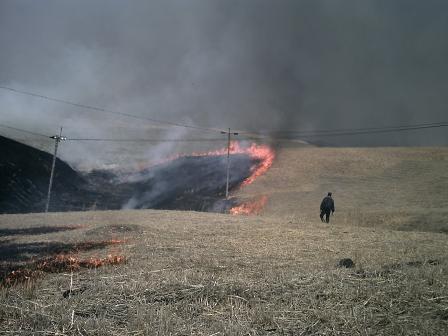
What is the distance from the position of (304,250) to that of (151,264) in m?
6.48

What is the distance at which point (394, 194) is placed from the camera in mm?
45125

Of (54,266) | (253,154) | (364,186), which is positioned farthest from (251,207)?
(54,266)

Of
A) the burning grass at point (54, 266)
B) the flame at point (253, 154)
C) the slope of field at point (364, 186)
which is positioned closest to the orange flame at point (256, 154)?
the flame at point (253, 154)

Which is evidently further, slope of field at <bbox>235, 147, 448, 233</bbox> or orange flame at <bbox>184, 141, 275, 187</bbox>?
orange flame at <bbox>184, 141, 275, 187</bbox>

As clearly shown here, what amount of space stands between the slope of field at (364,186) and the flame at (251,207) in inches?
38.2

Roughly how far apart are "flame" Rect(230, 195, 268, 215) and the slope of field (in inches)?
38.2

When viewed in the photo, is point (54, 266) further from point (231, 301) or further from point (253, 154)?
point (253, 154)

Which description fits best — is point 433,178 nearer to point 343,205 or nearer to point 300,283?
point 343,205

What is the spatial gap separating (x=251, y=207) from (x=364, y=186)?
15.1 m

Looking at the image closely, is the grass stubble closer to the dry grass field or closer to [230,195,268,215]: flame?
the dry grass field


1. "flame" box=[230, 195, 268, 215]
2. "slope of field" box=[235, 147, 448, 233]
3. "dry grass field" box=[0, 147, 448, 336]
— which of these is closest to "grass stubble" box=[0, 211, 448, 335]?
"dry grass field" box=[0, 147, 448, 336]

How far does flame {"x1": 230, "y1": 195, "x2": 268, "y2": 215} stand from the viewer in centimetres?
4613

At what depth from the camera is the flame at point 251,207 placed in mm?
46128

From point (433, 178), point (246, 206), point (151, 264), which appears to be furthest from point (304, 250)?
point (433, 178)
